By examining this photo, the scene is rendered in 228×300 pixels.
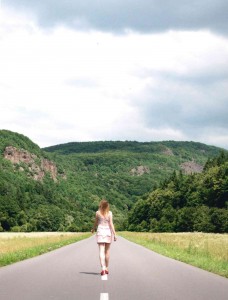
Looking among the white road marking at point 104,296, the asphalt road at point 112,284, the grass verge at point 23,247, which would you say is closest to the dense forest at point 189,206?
the grass verge at point 23,247

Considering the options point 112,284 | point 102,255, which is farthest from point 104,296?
point 102,255

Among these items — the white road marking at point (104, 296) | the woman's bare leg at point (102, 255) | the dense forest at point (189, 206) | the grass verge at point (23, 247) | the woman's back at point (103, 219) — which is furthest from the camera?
the dense forest at point (189, 206)

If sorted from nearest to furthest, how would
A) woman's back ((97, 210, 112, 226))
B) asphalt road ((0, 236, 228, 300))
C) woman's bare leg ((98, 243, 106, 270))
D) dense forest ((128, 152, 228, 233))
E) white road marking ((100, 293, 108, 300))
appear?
white road marking ((100, 293, 108, 300)), asphalt road ((0, 236, 228, 300)), woman's bare leg ((98, 243, 106, 270)), woman's back ((97, 210, 112, 226)), dense forest ((128, 152, 228, 233))

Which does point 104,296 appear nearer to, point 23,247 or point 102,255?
point 102,255

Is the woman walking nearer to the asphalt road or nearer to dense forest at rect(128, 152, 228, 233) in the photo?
the asphalt road

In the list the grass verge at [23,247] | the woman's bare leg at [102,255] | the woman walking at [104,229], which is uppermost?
the woman walking at [104,229]

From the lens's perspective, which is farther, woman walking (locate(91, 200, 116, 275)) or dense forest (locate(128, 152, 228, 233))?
dense forest (locate(128, 152, 228, 233))

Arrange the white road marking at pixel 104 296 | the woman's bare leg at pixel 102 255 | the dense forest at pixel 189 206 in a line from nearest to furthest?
the white road marking at pixel 104 296, the woman's bare leg at pixel 102 255, the dense forest at pixel 189 206

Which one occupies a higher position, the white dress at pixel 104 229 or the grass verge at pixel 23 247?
the white dress at pixel 104 229

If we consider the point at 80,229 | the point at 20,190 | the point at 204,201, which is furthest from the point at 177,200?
the point at 20,190

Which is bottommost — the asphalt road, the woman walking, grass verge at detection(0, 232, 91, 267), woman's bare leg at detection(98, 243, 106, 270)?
the asphalt road

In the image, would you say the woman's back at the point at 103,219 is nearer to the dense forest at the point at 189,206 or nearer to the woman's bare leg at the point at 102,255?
the woman's bare leg at the point at 102,255

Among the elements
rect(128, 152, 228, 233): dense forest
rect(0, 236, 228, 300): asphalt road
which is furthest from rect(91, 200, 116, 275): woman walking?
rect(128, 152, 228, 233): dense forest

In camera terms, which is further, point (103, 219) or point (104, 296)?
point (103, 219)
